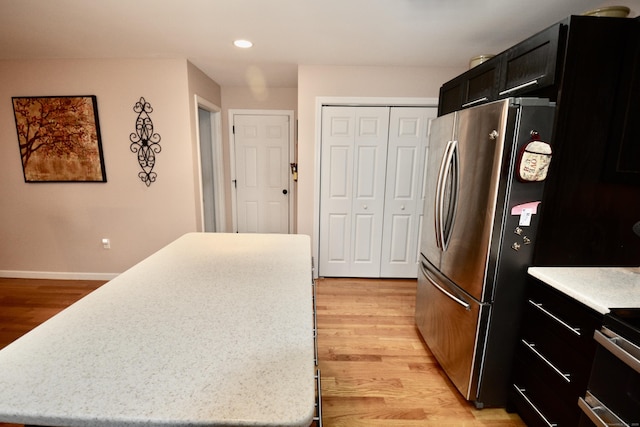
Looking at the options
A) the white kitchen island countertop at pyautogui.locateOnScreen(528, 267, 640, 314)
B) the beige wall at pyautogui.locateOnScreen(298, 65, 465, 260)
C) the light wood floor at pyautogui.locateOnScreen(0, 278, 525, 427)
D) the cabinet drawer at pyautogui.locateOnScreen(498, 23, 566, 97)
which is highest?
the beige wall at pyautogui.locateOnScreen(298, 65, 465, 260)

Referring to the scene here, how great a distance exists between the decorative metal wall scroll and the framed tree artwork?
0.39 metres

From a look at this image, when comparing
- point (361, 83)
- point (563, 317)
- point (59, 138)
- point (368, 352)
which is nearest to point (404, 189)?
point (361, 83)

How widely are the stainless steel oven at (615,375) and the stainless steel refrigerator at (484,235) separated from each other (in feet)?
1.46

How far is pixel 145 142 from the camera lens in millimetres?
2959

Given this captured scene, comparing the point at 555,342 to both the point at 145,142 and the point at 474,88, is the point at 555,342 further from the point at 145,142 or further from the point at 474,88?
the point at 145,142

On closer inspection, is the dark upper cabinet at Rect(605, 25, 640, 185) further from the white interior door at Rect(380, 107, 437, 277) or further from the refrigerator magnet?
the white interior door at Rect(380, 107, 437, 277)

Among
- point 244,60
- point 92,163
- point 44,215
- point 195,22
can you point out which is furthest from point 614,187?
point 44,215

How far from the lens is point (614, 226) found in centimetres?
146

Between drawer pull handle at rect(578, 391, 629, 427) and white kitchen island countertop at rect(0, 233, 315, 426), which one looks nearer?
white kitchen island countertop at rect(0, 233, 315, 426)

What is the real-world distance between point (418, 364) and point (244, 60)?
10.2 feet

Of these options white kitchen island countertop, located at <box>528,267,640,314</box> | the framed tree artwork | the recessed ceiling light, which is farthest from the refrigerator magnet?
the framed tree artwork

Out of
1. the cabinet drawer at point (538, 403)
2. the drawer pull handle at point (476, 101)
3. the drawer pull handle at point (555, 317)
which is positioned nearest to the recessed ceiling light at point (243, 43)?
the drawer pull handle at point (476, 101)

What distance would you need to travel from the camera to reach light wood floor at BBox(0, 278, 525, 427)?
164 cm

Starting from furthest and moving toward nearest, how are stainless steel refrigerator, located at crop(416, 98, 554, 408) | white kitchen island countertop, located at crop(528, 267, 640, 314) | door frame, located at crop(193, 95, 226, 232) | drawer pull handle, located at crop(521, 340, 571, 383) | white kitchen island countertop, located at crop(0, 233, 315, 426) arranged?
door frame, located at crop(193, 95, 226, 232)
stainless steel refrigerator, located at crop(416, 98, 554, 408)
drawer pull handle, located at crop(521, 340, 571, 383)
white kitchen island countertop, located at crop(528, 267, 640, 314)
white kitchen island countertop, located at crop(0, 233, 315, 426)
